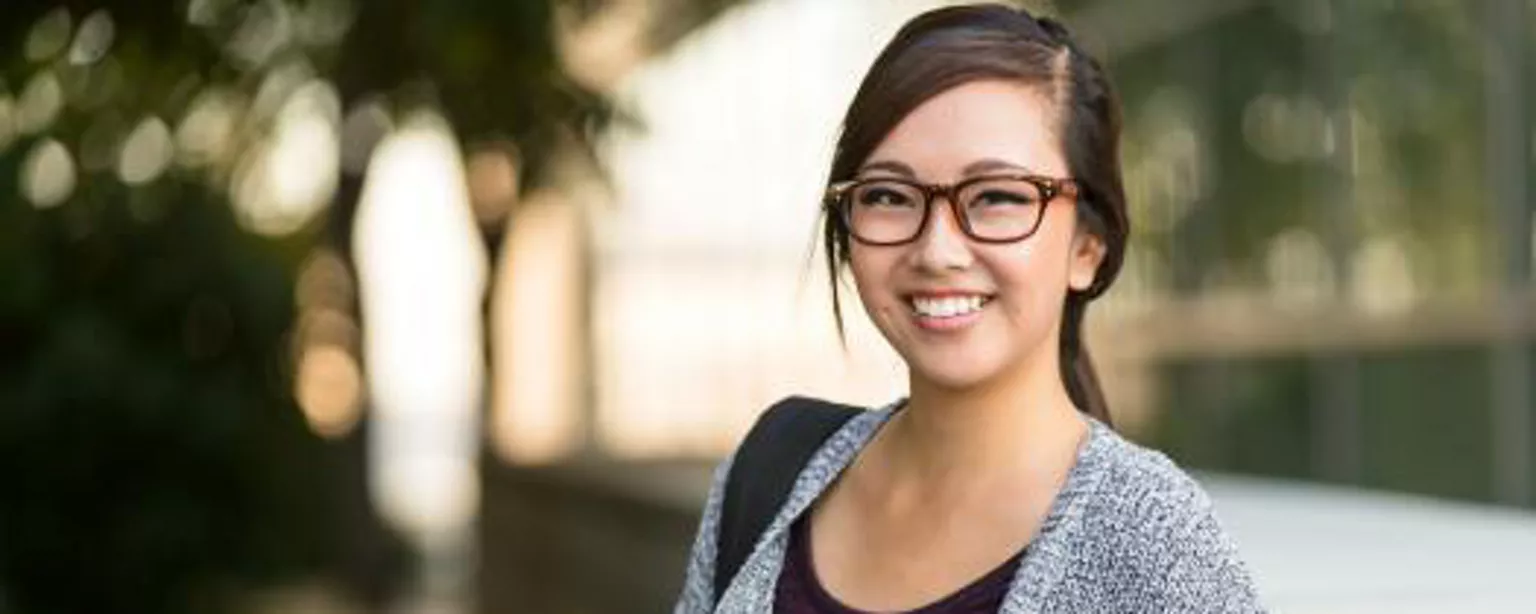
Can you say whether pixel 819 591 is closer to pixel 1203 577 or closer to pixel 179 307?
pixel 1203 577

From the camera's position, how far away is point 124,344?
40.5 feet

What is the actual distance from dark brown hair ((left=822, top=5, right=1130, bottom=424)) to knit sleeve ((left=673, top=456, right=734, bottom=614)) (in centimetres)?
26

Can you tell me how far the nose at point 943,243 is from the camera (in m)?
2.05

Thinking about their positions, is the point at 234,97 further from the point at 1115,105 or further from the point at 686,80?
the point at 686,80

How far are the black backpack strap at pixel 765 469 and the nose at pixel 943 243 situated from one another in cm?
29

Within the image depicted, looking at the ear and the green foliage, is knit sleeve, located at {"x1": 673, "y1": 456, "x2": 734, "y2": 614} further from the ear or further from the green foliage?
the green foliage

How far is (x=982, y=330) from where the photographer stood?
82.2 inches

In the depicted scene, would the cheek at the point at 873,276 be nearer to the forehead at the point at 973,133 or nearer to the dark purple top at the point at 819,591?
the forehead at the point at 973,133

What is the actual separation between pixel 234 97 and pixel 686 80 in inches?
590

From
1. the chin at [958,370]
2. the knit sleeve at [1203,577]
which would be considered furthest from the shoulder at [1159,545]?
the chin at [958,370]

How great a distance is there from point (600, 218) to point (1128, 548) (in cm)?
1227

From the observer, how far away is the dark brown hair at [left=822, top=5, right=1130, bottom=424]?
81.8 inches

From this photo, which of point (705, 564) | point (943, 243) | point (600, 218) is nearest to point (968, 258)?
point (943, 243)

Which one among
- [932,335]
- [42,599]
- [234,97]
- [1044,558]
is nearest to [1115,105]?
[932,335]
